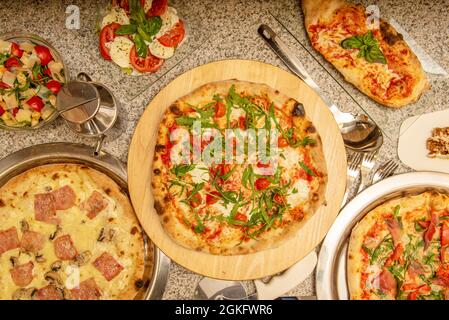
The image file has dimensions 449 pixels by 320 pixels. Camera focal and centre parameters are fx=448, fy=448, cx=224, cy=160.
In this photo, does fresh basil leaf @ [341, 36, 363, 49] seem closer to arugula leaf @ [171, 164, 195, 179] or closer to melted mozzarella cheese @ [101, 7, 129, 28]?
arugula leaf @ [171, 164, 195, 179]

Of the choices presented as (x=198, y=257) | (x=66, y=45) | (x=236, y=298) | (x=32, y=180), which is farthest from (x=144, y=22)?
(x=236, y=298)

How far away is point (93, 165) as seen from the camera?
1.95m

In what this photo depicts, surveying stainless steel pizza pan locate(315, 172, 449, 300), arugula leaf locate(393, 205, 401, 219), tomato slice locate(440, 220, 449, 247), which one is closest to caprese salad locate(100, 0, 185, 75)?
stainless steel pizza pan locate(315, 172, 449, 300)

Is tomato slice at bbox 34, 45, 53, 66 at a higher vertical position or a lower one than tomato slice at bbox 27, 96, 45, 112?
higher

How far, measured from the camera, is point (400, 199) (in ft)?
6.26

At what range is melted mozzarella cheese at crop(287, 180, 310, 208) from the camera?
1797 mm

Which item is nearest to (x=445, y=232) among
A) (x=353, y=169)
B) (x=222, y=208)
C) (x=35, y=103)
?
(x=353, y=169)

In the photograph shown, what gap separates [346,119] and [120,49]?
102cm

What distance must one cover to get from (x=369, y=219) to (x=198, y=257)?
738 millimetres

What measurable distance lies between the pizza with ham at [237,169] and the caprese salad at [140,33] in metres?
0.27

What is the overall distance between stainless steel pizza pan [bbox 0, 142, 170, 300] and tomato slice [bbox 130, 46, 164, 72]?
404 millimetres

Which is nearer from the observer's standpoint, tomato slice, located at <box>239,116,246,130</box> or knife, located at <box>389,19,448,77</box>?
tomato slice, located at <box>239,116,246,130</box>

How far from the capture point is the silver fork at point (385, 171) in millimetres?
1952

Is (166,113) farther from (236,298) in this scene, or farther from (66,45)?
(236,298)
